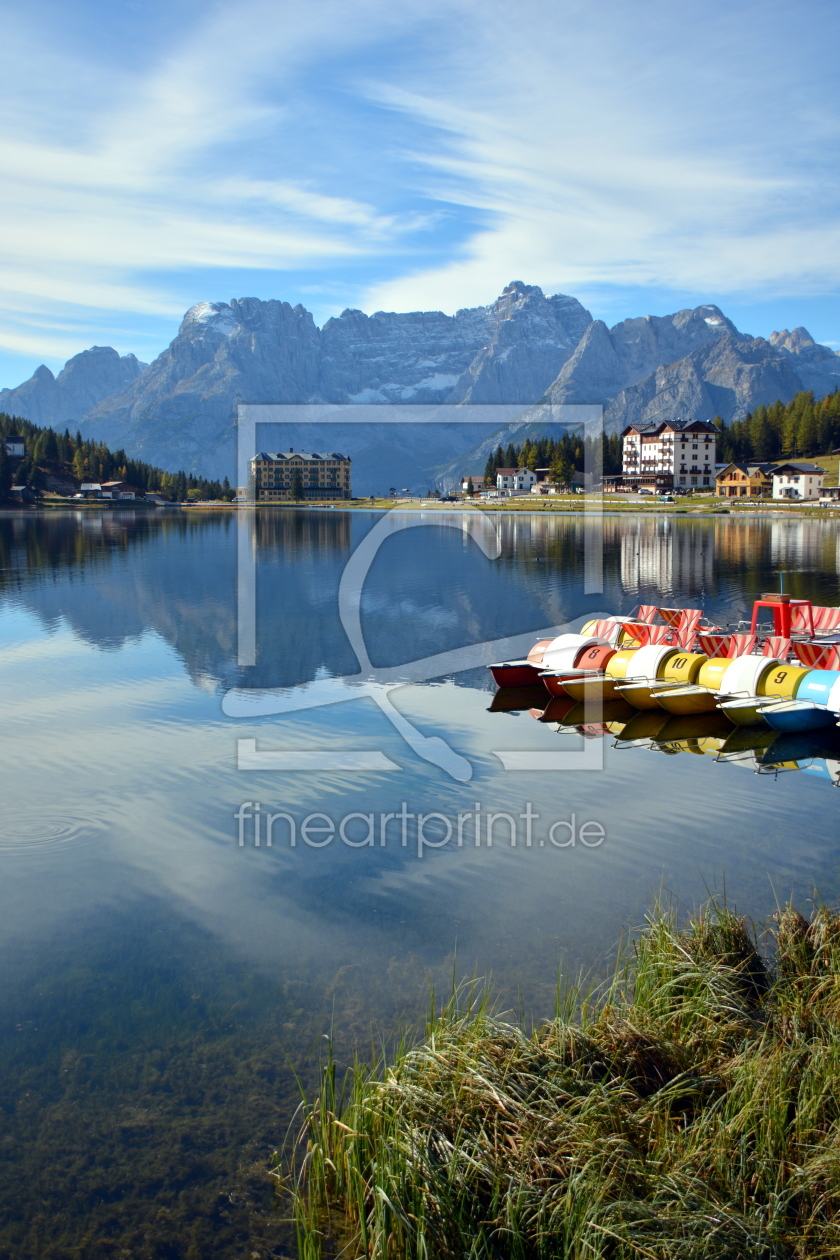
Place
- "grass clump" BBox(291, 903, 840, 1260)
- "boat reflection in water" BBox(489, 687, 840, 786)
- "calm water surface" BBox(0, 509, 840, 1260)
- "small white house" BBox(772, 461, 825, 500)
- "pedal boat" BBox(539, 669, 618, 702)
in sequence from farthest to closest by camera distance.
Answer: "small white house" BBox(772, 461, 825, 500) → "pedal boat" BBox(539, 669, 618, 702) → "boat reflection in water" BBox(489, 687, 840, 786) → "calm water surface" BBox(0, 509, 840, 1260) → "grass clump" BBox(291, 903, 840, 1260)

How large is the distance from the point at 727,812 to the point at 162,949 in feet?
45.3

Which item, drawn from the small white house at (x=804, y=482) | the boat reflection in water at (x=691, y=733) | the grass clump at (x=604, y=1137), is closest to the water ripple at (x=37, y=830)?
the grass clump at (x=604, y=1137)

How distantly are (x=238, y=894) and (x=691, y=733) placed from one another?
59.5 feet

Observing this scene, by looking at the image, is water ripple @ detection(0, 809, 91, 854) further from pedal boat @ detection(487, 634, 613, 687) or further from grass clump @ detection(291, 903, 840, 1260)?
pedal boat @ detection(487, 634, 613, 687)

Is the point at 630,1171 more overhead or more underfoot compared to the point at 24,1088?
more overhead

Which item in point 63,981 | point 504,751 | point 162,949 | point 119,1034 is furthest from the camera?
point 504,751

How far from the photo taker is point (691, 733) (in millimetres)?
29875

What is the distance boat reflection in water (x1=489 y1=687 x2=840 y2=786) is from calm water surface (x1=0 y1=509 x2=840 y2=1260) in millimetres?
1145

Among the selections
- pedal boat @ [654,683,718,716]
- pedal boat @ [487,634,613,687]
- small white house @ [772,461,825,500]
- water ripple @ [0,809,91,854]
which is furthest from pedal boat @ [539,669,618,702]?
small white house @ [772,461,825,500]

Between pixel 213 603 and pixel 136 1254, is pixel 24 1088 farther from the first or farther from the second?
pixel 213 603

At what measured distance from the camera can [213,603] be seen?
64.9 meters

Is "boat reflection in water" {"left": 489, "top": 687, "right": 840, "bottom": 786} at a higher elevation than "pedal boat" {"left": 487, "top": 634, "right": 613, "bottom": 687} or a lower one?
lower

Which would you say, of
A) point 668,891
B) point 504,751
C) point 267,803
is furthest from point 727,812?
point 267,803

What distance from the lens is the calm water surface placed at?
10.4 m
